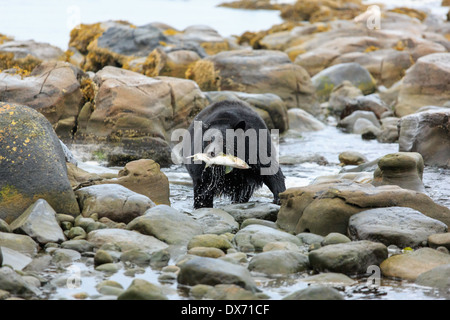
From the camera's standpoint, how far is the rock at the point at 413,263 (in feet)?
15.9

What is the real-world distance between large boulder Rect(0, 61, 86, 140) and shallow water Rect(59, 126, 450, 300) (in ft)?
3.72

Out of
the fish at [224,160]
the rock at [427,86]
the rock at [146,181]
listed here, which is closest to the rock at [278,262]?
the fish at [224,160]

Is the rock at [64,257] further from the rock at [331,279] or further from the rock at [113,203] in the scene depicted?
the rock at [331,279]

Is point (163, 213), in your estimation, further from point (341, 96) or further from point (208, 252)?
point (341, 96)

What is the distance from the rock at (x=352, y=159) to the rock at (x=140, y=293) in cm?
722

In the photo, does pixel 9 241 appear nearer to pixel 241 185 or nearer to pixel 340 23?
pixel 241 185

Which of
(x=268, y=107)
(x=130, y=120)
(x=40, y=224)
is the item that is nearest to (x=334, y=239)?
(x=40, y=224)

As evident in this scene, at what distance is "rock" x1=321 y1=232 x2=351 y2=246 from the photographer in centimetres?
545

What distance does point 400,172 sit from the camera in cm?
760

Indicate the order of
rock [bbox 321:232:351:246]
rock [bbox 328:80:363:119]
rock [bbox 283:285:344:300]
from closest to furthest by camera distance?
rock [bbox 283:285:344:300], rock [bbox 321:232:351:246], rock [bbox 328:80:363:119]

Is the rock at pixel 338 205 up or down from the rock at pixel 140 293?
down

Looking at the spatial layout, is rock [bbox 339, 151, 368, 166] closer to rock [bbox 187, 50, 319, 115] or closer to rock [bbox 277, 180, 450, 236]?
rock [bbox 277, 180, 450, 236]

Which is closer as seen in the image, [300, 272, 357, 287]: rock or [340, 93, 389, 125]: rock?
[300, 272, 357, 287]: rock

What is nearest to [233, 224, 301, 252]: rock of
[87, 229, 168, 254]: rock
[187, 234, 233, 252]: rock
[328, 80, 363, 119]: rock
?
[187, 234, 233, 252]: rock
